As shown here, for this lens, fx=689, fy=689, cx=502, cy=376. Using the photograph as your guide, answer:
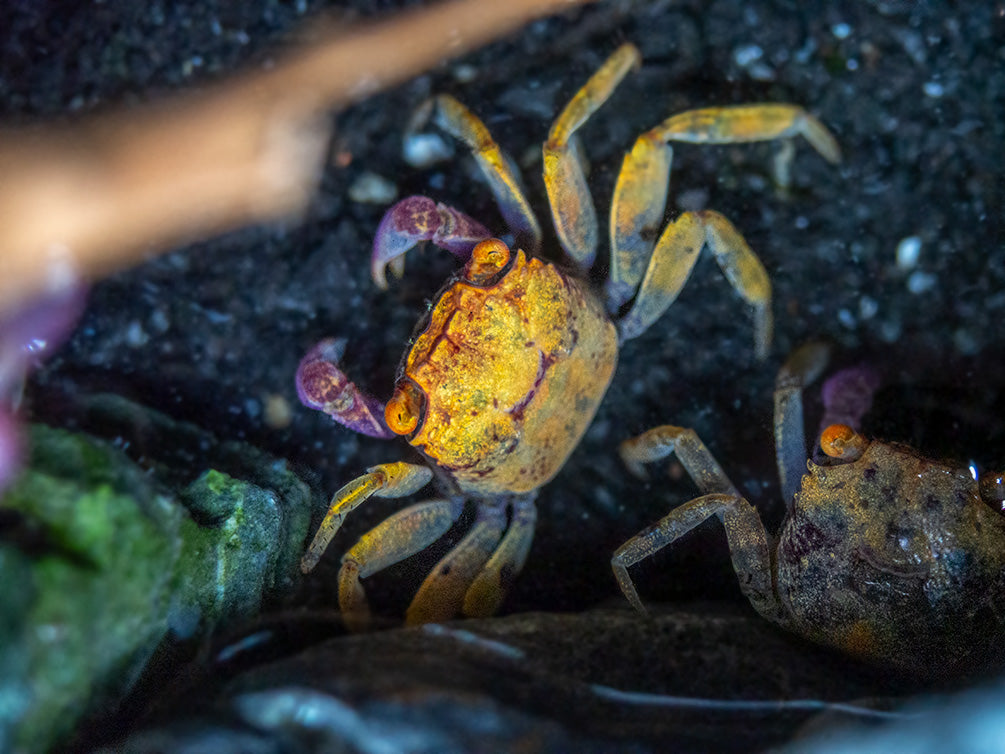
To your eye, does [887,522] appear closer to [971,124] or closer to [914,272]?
[914,272]

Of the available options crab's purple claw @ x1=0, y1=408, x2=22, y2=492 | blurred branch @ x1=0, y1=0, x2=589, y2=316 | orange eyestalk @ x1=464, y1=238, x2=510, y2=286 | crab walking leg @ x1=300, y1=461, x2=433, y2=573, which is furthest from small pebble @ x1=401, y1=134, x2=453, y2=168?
crab's purple claw @ x1=0, y1=408, x2=22, y2=492

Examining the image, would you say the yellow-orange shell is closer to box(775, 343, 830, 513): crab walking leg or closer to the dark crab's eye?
box(775, 343, 830, 513): crab walking leg

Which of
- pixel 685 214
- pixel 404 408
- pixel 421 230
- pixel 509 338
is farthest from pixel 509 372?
pixel 685 214

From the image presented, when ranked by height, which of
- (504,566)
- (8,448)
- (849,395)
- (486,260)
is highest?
(8,448)

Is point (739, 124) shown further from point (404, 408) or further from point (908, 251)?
point (404, 408)

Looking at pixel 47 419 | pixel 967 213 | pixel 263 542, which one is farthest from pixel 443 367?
pixel 967 213

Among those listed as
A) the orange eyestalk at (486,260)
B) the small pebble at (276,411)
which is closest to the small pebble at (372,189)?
the orange eyestalk at (486,260)
